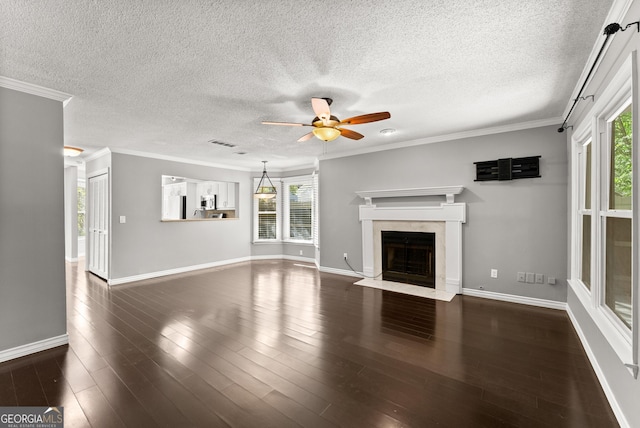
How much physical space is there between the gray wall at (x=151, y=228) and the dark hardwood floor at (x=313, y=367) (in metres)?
1.40

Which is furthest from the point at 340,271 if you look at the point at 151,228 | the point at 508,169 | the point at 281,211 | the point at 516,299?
the point at 151,228

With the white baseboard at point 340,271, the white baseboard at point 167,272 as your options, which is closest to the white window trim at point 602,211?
the white baseboard at point 340,271

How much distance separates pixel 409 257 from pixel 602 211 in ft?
9.61

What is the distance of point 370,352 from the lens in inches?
104

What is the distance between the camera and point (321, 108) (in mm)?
2518

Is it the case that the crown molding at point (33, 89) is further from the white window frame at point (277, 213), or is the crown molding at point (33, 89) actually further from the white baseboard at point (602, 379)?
the white baseboard at point (602, 379)

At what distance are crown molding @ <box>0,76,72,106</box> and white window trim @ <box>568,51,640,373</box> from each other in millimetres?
4398

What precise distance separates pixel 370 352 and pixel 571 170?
3.16 metres

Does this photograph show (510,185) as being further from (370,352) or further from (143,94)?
(143,94)

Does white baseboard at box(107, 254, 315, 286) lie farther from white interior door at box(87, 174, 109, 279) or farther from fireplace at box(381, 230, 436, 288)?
fireplace at box(381, 230, 436, 288)

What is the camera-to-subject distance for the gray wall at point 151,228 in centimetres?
518

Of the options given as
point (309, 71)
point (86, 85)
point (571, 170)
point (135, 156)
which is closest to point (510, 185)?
point (571, 170)

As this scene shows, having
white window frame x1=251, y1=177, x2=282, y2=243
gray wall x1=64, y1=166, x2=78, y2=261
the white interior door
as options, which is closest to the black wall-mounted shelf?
white window frame x1=251, y1=177, x2=282, y2=243

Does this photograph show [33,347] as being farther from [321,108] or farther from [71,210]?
[71,210]
